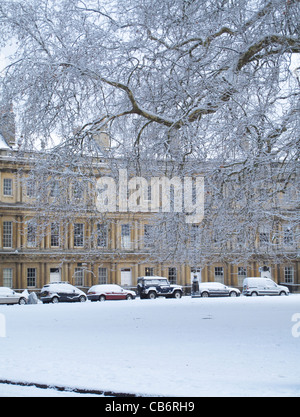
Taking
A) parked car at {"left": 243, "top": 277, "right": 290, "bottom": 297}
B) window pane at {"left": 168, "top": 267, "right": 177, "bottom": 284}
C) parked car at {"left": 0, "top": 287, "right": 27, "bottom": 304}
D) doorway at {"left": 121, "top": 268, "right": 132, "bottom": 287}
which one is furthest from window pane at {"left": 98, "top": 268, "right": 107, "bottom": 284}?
parked car at {"left": 0, "top": 287, "right": 27, "bottom": 304}

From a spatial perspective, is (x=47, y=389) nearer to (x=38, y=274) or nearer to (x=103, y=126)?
(x=103, y=126)

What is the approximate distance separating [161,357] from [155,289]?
33571mm

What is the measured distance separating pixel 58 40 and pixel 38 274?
40126 millimetres

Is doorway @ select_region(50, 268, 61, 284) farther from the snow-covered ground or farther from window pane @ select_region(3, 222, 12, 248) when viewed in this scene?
the snow-covered ground

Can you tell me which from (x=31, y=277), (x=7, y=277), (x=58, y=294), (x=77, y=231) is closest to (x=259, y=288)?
(x=77, y=231)

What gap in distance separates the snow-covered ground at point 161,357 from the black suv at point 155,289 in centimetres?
2624

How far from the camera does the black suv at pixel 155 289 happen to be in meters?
43.4

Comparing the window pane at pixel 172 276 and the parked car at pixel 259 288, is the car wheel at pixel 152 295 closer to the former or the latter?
the parked car at pixel 259 288

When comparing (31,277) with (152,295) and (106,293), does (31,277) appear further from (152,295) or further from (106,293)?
(152,295)

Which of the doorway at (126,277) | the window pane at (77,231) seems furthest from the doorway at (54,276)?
the doorway at (126,277)

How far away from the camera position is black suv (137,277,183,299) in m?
43.4

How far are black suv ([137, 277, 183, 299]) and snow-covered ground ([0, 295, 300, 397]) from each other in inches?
A: 1033

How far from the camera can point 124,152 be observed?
15.7 meters

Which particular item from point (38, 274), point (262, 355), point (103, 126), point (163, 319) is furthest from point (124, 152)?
point (38, 274)
